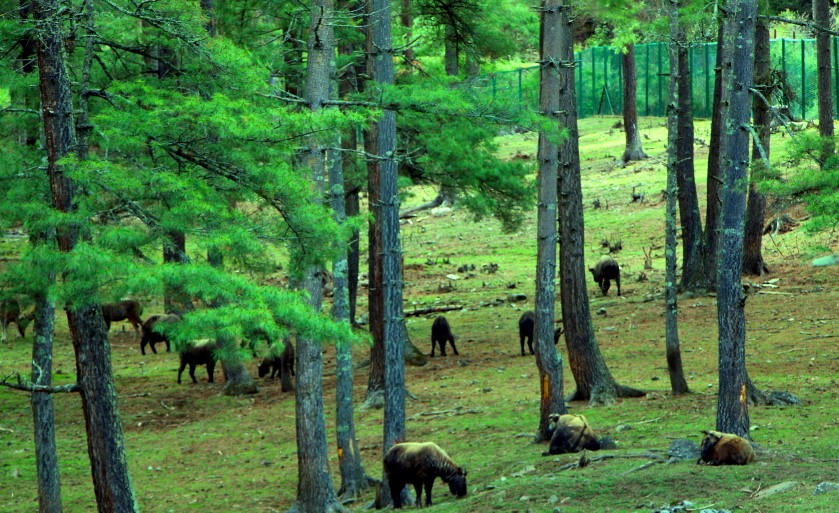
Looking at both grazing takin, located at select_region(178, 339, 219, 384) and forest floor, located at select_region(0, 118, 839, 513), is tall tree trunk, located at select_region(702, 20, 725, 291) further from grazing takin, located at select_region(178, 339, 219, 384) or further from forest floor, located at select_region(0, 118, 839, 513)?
grazing takin, located at select_region(178, 339, 219, 384)

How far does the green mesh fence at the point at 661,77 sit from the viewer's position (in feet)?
128

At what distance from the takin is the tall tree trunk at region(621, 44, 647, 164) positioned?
2761 cm

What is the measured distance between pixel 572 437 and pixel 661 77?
34938mm

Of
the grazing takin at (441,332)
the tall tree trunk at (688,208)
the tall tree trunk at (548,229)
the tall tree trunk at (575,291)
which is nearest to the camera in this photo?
the tall tree trunk at (548,229)

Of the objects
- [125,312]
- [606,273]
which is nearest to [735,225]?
[606,273]

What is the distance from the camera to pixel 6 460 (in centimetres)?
1764

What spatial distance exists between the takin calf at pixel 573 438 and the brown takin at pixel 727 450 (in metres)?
1.95

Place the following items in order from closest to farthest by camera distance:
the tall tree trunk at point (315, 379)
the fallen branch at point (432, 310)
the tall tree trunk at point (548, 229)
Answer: the tall tree trunk at point (315, 379) < the tall tree trunk at point (548, 229) < the fallen branch at point (432, 310)

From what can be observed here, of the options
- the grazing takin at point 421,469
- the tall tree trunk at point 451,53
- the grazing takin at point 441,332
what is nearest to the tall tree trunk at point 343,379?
the grazing takin at point 421,469

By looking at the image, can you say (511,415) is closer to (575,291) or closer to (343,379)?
(575,291)

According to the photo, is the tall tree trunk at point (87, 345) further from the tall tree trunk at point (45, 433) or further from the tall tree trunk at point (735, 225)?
the tall tree trunk at point (735, 225)

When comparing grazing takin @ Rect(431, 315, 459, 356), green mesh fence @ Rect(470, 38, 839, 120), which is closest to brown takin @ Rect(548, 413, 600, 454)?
grazing takin @ Rect(431, 315, 459, 356)

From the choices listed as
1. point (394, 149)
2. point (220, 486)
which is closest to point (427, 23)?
point (394, 149)

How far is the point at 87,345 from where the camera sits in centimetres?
1034
